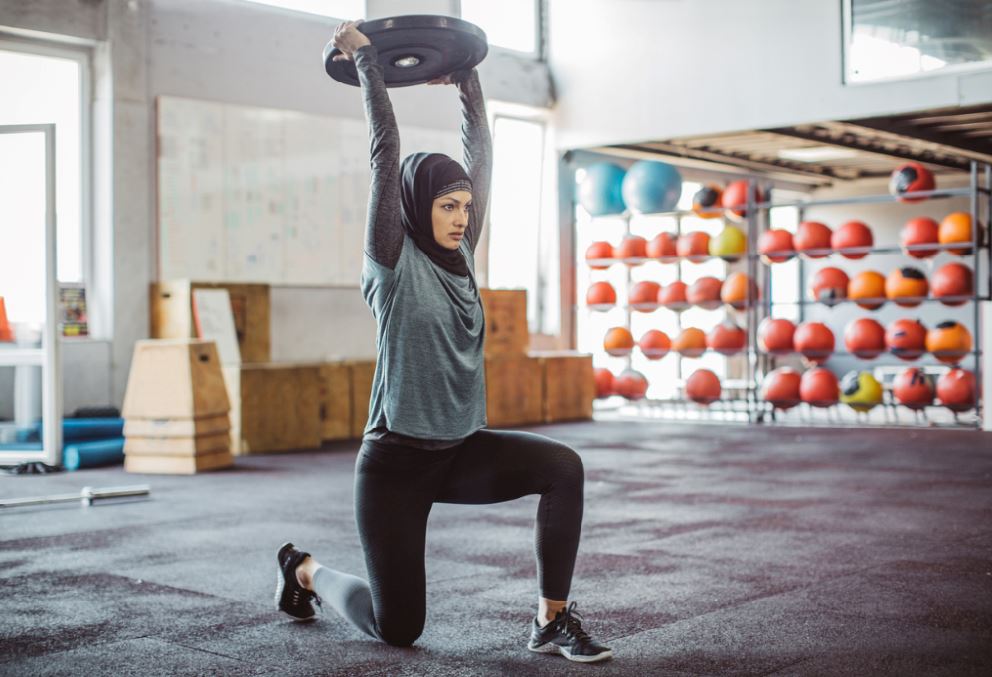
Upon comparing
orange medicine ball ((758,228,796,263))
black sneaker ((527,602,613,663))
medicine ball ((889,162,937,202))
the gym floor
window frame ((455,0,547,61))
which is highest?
window frame ((455,0,547,61))

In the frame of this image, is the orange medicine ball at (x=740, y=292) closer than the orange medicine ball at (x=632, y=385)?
Yes

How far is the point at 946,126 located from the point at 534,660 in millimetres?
10001

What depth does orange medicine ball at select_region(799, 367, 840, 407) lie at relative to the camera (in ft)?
29.2

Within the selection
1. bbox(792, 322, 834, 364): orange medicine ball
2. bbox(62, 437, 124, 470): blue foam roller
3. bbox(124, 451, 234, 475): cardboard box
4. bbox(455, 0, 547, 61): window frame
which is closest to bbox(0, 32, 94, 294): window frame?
bbox(62, 437, 124, 470): blue foam roller

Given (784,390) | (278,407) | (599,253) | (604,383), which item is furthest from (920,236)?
(278,407)

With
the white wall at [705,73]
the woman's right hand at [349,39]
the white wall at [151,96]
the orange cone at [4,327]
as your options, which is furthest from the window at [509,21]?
the woman's right hand at [349,39]

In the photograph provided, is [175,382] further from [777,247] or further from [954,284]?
[954,284]

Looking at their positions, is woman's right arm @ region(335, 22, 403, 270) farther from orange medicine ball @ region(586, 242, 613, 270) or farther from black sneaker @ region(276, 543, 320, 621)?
orange medicine ball @ region(586, 242, 613, 270)

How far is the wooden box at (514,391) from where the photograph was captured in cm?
931

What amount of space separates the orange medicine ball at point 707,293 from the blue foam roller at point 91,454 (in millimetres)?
5062

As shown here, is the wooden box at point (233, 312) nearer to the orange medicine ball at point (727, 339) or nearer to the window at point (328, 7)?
the window at point (328, 7)

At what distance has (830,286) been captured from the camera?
9148mm

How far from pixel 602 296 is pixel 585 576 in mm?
7054

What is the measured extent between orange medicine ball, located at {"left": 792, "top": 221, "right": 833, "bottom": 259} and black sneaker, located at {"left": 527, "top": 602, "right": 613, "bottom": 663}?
23.1 feet
